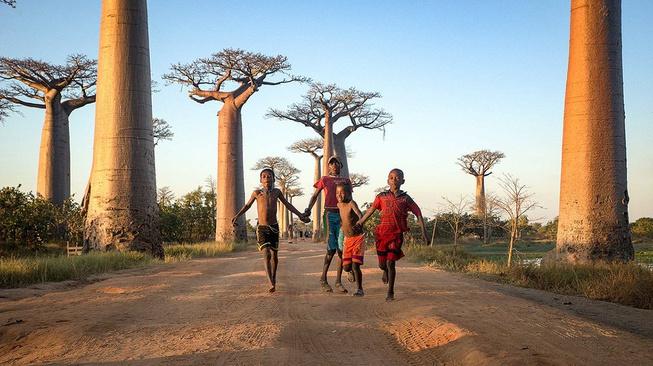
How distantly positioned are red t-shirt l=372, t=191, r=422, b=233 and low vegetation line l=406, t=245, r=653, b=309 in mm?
2553

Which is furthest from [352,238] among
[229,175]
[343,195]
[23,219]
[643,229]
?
[643,229]

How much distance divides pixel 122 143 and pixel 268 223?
577 cm

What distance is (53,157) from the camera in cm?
2461

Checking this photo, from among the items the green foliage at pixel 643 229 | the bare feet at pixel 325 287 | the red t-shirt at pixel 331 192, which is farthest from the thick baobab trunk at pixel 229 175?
the green foliage at pixel 643 229

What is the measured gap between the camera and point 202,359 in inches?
133

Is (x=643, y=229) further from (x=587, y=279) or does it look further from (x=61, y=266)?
(x=61, y=266)

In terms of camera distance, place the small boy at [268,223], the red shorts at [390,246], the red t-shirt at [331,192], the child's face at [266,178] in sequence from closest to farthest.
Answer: the red shorts at [390,246], the small boy at [268,223], the child's face at [266,178], the red t-shirt at [331,192]

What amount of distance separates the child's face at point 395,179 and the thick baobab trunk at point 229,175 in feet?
53.0

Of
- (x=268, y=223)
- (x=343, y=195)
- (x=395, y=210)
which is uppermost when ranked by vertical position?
(x=343, y=195)

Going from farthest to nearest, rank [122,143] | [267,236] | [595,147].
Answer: [122,143], [595,147], [267,236]

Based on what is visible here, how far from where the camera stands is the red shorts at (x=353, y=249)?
21.0ft

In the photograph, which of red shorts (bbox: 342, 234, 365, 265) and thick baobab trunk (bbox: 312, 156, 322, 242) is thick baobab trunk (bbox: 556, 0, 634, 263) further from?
thick baobab trunk (bbox: 312, 156, 322, 242)

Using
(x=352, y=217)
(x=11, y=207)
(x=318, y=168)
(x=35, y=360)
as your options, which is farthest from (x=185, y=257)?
(x=318, y=168)

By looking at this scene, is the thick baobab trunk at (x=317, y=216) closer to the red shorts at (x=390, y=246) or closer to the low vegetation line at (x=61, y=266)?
the low vegetation line at (x=61, y=266)
